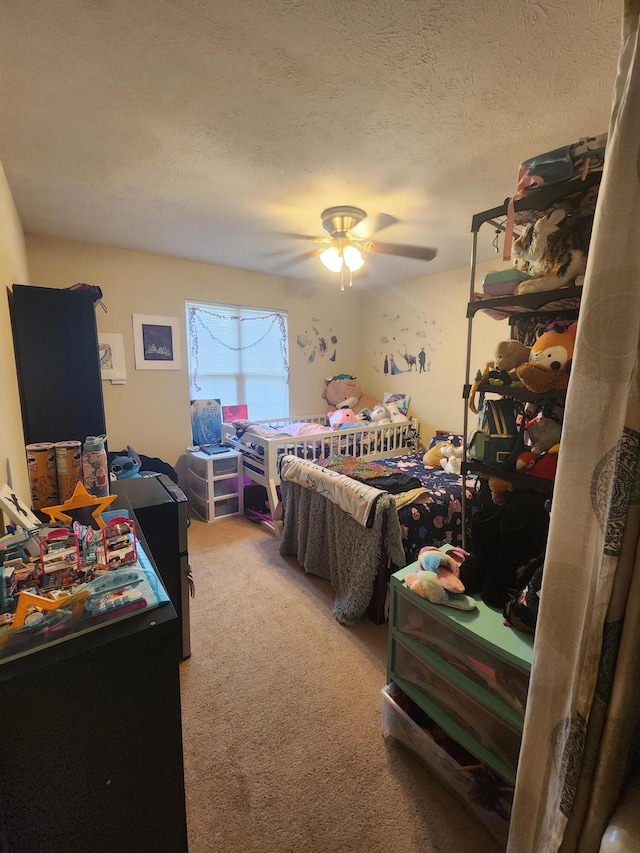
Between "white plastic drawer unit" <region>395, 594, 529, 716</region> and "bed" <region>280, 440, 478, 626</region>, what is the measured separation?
61 cm

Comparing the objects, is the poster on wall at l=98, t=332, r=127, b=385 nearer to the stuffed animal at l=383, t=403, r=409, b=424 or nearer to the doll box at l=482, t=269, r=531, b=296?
the stuffed animal at l=383, t=403, r=409, b=424

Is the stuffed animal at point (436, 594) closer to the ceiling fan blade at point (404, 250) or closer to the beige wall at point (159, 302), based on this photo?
the ceiling fan blade at point (404, 250)

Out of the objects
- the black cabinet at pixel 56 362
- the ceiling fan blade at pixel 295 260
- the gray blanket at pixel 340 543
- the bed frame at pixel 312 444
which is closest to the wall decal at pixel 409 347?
the bed frame at pixel 312 444

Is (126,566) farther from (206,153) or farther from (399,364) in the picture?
(399,364)

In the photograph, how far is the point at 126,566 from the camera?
1.04 metres

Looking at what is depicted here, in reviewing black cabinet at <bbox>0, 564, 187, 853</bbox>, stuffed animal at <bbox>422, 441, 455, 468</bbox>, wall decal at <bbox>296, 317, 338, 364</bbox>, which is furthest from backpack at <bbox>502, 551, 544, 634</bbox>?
wall decal at <bbox>296, 317, 338, 364</bbox>

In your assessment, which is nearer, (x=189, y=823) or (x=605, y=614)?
(x=605, y=614)

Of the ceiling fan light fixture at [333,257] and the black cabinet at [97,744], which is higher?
the ceiling fan light fixture at [333,257]

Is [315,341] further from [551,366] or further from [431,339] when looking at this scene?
[551,366]

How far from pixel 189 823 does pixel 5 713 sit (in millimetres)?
902

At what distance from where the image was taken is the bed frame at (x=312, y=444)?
3.13 m

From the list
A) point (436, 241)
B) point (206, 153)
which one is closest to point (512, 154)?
point (436, 241)

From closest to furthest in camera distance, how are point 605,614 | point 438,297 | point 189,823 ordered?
point 605,614 < point 189,823 < point 438,297

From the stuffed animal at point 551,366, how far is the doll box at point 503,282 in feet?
0.68
